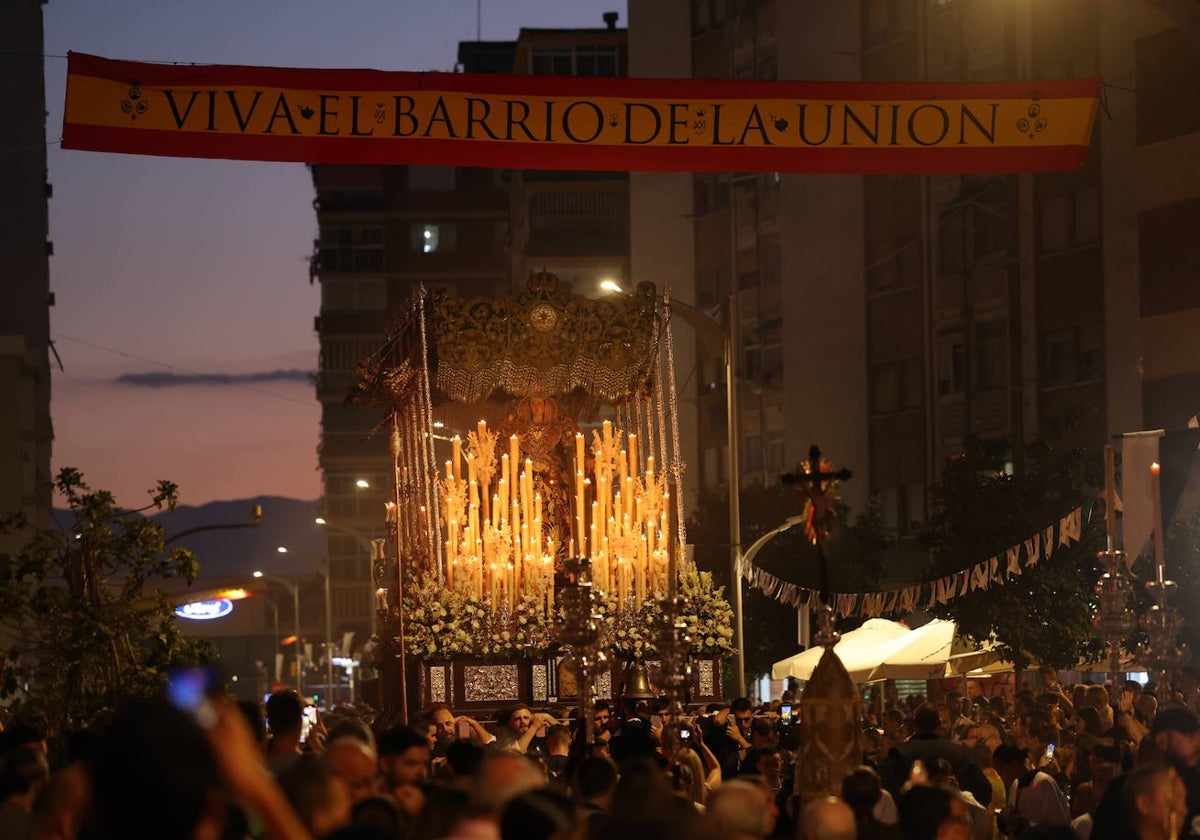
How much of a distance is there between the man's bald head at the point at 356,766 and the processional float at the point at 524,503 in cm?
1063

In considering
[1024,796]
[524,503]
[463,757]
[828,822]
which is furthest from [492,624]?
[828,822]

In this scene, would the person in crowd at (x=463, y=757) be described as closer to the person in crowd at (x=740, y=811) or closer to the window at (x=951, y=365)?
the person in crowd at (x=740, y=811)

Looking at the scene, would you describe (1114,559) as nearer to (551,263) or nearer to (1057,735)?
(1057,735)

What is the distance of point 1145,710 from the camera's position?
56.7 feet

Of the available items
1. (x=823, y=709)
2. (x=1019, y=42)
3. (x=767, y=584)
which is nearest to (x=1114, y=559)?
(x=823, y=709)

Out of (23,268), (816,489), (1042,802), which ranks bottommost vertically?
(1042,802)

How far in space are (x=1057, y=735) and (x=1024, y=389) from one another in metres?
29.0

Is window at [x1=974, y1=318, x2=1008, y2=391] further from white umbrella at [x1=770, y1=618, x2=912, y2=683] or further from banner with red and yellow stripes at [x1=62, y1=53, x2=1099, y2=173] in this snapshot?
banner with red and yellow stripes at [x1=62, y1=53, x2=1099, y2=173]

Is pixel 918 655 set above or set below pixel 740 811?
below

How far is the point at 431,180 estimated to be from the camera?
10962cm

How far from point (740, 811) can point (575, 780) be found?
117 inches

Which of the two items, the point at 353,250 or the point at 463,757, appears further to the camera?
the point at 353,250

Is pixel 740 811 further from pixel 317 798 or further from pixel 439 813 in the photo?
pixel 317 798

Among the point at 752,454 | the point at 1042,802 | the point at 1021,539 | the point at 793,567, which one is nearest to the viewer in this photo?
the point at 1042,802
